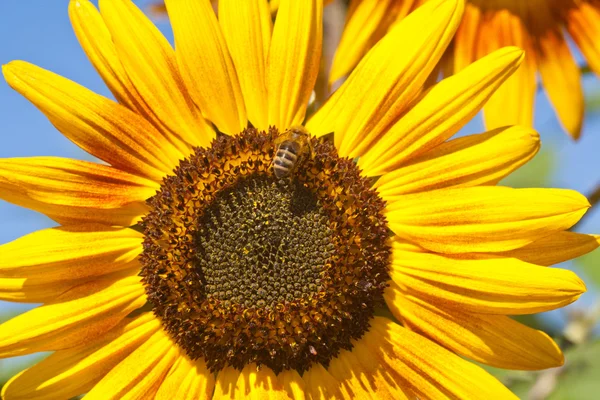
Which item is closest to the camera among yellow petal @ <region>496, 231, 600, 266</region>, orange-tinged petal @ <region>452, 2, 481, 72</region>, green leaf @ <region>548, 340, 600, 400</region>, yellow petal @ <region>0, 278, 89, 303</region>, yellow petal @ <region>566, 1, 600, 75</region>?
yellow petal @ <region>496, 231, 600, 266</region>

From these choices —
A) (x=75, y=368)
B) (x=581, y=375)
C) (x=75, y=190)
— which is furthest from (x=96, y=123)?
(x=581, y=375)

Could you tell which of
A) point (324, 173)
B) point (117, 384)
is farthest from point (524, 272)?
point (117, 384)

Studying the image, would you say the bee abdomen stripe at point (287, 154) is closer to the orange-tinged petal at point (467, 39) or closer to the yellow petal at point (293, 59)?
the yellow petal at point (293, 59)

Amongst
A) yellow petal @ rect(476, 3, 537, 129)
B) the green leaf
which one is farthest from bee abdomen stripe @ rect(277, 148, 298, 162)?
the green leaf

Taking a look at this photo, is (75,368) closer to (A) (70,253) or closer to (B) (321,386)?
(A) (70,253)

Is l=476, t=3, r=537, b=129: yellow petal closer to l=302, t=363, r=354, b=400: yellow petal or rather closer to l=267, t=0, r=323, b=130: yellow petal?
l=267, t=0, r=323, b=130: yellow petal

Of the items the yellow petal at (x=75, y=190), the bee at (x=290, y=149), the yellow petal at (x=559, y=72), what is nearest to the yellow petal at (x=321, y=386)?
the bee at (x=290, y=149)
